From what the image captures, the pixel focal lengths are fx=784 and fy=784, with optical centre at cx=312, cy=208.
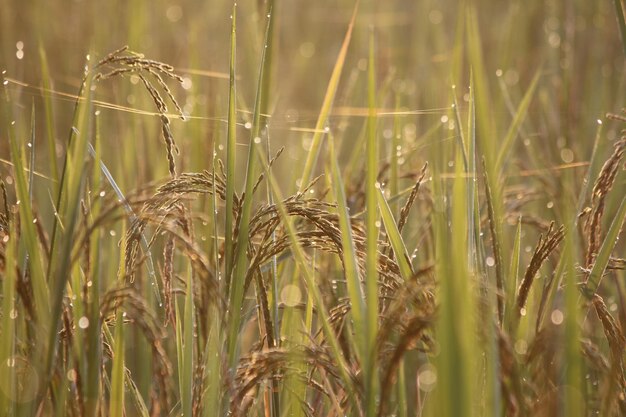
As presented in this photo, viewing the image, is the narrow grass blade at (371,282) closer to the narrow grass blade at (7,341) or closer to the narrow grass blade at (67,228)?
the narrow grass blade at (67,228)

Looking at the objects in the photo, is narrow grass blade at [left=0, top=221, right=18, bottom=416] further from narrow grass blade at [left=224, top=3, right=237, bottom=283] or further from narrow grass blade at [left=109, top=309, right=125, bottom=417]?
narrow grass blade at [left=224, top=3, right=237, bottom=283]

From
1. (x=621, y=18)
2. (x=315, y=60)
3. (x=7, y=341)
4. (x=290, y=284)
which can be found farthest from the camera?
(x=315, y=60)

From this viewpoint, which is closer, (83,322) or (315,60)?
(83,322)

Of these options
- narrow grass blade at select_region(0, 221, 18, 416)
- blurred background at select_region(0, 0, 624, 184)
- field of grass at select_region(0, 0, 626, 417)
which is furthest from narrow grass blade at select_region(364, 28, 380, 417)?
blurred background at select_region(0, 0, 624, 184)

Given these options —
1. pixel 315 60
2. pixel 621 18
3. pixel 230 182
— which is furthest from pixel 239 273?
pixel 315 60

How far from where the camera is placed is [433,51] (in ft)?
13.4

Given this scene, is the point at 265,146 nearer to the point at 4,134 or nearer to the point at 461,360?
the point at 461,360

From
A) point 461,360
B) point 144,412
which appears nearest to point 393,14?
point 144,412

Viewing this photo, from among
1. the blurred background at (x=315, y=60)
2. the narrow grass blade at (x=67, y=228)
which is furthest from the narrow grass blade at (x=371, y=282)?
the blurred background at (x=315, y=60)

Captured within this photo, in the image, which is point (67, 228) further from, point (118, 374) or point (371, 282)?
point (371, 282)

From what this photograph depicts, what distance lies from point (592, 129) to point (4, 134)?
6.77 ft

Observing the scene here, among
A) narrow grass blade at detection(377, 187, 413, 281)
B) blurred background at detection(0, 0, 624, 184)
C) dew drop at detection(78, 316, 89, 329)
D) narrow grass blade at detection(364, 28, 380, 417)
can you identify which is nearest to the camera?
narrow grass blade at detection(364, 28, 380, 417)

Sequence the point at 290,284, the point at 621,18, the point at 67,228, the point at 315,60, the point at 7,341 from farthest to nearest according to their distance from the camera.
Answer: the point at 315,60
the point at 290,284
the point at 621,18
the point at 7,341
the point at 67,228

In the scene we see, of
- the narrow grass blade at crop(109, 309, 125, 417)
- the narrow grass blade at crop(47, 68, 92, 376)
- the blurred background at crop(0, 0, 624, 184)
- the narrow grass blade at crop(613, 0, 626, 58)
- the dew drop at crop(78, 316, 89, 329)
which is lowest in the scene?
the narrow grass blade at crop(109, 309, 125, 417)
